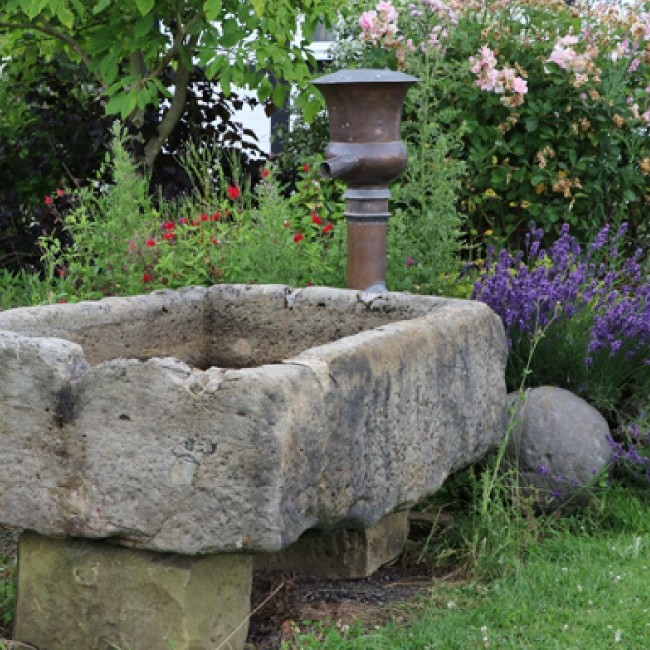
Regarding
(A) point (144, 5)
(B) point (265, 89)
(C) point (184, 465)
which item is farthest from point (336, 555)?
(B) point (265, 89)

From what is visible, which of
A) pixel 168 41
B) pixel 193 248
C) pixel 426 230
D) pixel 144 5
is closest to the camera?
pixel 193 248

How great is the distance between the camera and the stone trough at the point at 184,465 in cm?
302

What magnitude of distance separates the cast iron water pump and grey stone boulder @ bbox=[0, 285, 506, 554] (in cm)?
94

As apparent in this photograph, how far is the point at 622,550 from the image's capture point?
160 inches

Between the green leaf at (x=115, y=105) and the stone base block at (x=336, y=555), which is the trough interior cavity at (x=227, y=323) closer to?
the stone base block at (x=336, y=555)

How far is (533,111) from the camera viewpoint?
6547 mm

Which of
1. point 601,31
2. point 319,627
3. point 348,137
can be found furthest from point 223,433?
point 601,31

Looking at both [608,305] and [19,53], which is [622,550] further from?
[19,53]

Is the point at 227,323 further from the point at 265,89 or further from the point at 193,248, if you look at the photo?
the point at 265,89

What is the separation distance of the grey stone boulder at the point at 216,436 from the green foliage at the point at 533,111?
111 inches

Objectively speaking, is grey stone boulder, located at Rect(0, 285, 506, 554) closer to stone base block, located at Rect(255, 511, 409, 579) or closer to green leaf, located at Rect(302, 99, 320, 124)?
stone base block, located at Rect(255, 511, 409, 579)

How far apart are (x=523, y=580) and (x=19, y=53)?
5562 millimetres

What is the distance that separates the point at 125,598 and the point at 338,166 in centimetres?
194

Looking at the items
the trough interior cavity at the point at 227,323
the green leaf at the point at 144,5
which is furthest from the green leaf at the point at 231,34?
the trough interior cavity at the point at 227,323
